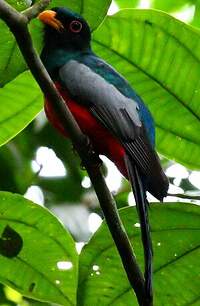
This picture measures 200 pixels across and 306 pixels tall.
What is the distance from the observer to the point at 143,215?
8.35ft

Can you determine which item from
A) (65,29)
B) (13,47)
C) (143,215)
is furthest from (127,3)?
(143,215)

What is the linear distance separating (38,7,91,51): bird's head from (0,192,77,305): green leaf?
0.80 metres

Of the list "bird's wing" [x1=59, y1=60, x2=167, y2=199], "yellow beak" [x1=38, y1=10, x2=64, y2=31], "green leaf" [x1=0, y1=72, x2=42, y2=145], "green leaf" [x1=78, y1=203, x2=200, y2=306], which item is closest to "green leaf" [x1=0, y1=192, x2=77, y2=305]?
"green leaf" [x1=78, y1=203, x2=200, y2=306]

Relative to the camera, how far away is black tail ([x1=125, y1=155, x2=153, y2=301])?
92.3 inches

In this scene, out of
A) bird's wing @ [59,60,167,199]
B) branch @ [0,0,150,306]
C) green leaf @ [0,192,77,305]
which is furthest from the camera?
green leaf @ [0,192,77,305]

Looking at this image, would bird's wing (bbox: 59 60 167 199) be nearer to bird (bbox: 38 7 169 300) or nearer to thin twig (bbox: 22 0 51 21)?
bird (bbox: 38 7 169 300)

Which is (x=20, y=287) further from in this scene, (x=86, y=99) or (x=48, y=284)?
(x=86, y=99)

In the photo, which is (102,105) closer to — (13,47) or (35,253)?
(13,47)

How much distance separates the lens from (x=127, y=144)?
292cm

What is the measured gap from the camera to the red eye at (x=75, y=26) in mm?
3399

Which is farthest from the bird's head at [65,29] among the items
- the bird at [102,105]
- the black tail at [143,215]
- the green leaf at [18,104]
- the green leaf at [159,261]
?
the green leaf at [159,261]

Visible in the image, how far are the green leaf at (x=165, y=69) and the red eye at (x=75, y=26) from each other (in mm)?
183

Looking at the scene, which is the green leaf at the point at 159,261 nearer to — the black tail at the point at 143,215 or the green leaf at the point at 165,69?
the black tail at the point at 143,215

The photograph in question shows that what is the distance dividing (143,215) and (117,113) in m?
0.62
